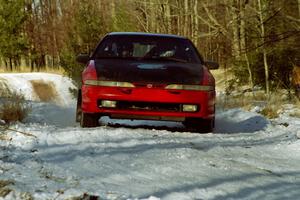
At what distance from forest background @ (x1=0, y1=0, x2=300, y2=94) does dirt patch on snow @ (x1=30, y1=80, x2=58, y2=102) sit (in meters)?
1.57

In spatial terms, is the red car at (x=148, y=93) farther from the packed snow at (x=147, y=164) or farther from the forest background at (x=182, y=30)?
the forest background at (x=182, y=30)

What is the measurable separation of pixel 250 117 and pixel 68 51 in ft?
58.7

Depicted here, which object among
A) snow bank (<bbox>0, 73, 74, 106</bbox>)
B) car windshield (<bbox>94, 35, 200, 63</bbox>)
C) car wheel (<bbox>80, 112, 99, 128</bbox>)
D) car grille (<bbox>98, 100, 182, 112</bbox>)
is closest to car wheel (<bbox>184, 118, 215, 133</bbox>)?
car grille (<bbox>98, 100, 182, 112</bbox>)

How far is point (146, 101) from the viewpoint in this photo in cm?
733

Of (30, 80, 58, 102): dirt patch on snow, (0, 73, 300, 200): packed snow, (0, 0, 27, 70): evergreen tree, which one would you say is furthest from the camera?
(0, 0, 27, 70): evergreen tree

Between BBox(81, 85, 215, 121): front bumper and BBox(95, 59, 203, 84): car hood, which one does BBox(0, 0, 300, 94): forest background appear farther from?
BBox(81, 85, 215, 121): front bumper

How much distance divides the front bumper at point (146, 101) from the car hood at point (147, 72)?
135 millimetres

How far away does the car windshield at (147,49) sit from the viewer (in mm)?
8461

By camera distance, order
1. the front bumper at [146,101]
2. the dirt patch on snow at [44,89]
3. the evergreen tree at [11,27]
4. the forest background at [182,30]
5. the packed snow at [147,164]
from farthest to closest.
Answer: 1. the evergreen tree at [11,27]
2. the dirt patch on snow at [44,89]
3. the forest background at [182,30]
4. the front bumper at [146,101]
5. the packed snow at [147,164]

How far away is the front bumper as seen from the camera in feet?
24.0

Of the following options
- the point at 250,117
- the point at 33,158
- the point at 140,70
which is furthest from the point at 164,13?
the point at 33,158

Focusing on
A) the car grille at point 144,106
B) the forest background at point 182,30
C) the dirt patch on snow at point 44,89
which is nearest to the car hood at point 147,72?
the car grille at point 144,106

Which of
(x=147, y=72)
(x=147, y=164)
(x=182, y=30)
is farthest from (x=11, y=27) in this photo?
(x=147, y=164)

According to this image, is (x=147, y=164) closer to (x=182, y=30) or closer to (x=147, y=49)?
(x=147, y=49)
